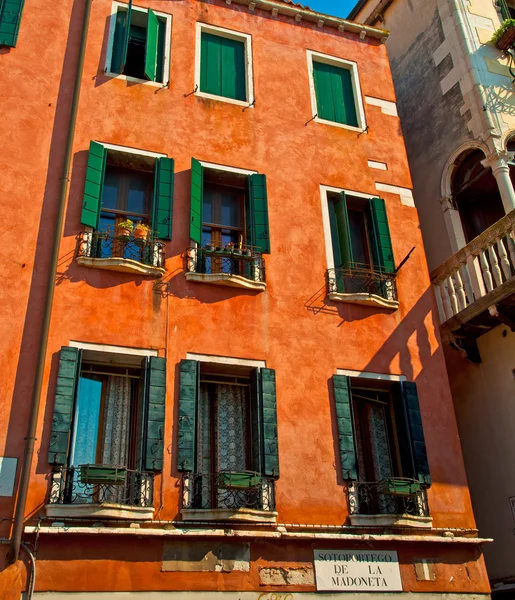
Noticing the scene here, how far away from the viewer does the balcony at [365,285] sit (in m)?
11.3

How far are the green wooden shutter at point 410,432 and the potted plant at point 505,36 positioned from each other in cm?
824

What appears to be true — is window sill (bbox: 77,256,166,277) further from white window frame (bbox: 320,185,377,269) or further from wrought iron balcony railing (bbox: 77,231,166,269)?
white window frame (bbox: 320,185,377,269)

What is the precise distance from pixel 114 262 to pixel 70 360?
5.42ft

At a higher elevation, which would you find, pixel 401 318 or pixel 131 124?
pixel 131 124

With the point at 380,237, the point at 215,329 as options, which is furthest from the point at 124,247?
the point at 380,237

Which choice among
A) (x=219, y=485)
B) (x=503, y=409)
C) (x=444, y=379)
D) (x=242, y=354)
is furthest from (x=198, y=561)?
(x=503, y=409)

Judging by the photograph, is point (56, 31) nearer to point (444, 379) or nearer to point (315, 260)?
point (315, 260)

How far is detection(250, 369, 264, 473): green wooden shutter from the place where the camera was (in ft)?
Answer: 31.1

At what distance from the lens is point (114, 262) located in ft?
32.6

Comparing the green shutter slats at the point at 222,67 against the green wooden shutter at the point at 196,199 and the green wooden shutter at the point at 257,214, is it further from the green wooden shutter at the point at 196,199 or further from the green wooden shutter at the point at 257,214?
the green wooden shutter at the point at 257,214

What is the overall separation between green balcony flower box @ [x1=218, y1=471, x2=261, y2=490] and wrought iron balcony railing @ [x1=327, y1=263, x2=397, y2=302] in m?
3.86

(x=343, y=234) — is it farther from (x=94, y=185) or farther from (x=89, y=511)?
(x=89, y=511)

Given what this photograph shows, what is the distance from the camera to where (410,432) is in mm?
10359

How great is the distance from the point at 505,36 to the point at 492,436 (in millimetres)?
8551
